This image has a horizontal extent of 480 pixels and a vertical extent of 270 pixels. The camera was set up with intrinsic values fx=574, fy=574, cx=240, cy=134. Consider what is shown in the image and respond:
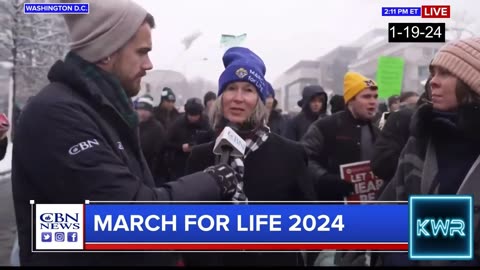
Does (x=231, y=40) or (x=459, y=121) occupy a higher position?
(x=231, y=40)

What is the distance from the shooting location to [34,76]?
193 cm

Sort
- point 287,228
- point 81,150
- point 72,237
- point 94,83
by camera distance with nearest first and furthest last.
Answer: point 81,150, point 94,83, point 72,237, point 287,228

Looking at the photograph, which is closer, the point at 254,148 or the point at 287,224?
the point at 287,224

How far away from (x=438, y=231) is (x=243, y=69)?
33.4 inches

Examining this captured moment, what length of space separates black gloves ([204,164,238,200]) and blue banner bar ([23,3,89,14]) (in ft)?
1.77

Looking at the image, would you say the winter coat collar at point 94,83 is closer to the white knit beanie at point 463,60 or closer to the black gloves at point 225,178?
the black gloves at point 225,178

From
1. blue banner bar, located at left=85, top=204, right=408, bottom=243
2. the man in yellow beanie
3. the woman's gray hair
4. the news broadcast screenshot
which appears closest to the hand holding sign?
the news broadcast screenshot

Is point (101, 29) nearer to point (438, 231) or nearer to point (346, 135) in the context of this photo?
point (438, 231)

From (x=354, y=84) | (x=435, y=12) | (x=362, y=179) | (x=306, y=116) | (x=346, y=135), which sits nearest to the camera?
(x=435, y=12)

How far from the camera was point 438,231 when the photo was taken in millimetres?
1877

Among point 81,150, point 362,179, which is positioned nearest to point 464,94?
point 362,179

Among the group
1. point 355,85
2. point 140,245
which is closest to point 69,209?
point 140,245

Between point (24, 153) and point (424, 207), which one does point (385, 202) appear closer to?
point (424, 207)

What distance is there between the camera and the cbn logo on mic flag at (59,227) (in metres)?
1.62
